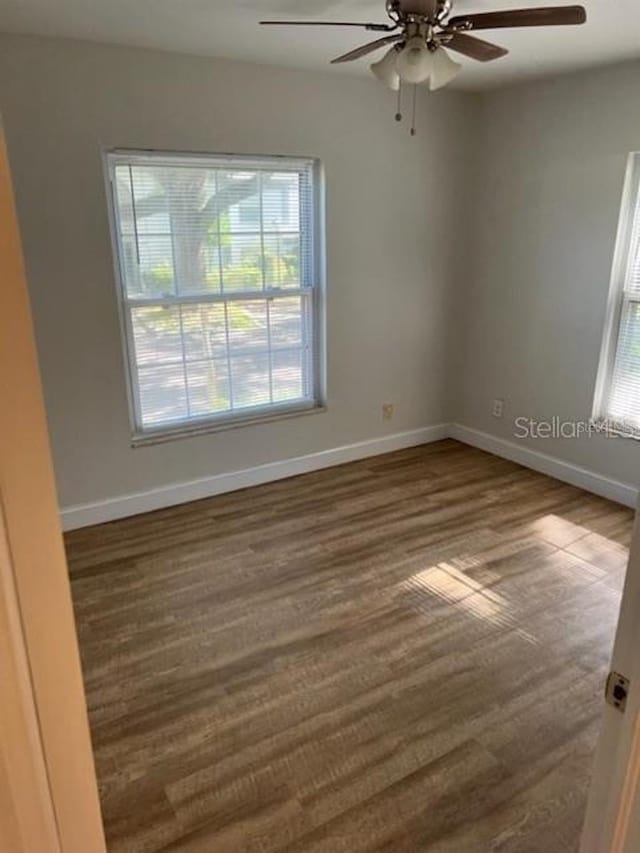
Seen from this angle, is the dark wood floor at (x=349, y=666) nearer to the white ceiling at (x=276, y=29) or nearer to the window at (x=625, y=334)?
the window at (x=625, y=334)

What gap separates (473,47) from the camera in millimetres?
2328

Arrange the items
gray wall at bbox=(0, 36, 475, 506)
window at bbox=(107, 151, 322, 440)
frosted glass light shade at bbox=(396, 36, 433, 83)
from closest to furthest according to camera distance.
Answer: frosted glass light shade at bbox=(396, 36, 433, 83) < gray wall at bbox=(0, 36, 475, 506) < window at bbox=(107, 151, 322, 440)

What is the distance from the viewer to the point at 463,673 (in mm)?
2340

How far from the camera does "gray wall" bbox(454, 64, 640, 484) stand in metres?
3.48

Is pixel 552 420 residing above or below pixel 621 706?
below

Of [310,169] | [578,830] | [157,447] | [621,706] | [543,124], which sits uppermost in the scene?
[543,124]

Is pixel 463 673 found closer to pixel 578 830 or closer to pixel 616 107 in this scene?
pixel 578 830

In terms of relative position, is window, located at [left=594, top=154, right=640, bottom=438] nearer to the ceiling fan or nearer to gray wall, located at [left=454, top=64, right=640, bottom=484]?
gray wall, located at [left=454, top=64, right=640, bottom=484]

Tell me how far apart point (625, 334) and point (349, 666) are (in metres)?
2.57

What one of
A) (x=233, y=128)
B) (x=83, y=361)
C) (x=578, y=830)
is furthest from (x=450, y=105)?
(x=578, y=830)

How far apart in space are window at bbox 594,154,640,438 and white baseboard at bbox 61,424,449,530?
136 cm

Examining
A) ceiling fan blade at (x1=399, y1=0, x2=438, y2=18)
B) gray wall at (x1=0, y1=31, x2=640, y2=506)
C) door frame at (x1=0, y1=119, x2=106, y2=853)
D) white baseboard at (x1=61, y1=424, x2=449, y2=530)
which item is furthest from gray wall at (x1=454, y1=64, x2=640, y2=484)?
door frame at (x1=0, y1=119, x2=106, y2=853)

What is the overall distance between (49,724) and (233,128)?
3.22 meters

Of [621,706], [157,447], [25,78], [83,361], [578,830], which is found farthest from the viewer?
[157,447]
